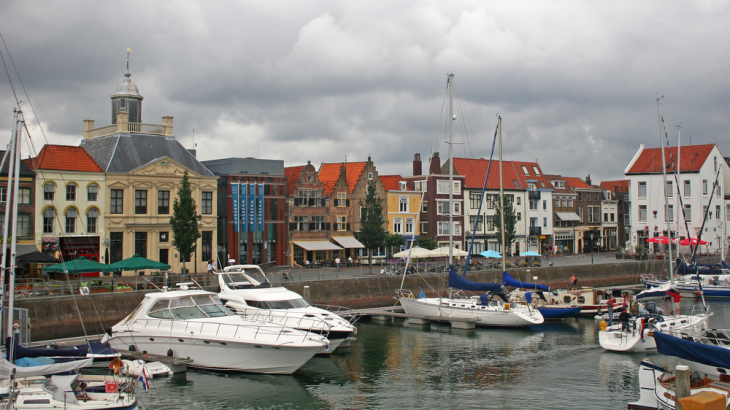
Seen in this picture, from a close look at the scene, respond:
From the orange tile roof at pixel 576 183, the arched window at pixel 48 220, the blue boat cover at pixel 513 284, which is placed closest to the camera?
the blue boat cover at pixel 513 284

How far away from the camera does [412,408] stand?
2280 cm

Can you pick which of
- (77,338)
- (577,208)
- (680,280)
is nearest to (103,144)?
(77,338)

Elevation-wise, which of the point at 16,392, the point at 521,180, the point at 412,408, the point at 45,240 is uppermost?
the point at 521,180

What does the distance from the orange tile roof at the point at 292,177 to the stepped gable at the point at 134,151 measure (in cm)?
826

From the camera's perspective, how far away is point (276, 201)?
194ft

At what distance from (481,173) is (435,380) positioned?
54.3 meters

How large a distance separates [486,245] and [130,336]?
53183 millimetres

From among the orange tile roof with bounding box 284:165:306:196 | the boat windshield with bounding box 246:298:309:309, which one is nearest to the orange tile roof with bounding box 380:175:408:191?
the orange tile roof with bounding box 284:165:306:196

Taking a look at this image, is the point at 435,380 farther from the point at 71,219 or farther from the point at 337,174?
the point at 337,174

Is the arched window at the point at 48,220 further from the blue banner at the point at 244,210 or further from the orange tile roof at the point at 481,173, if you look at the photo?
the orange tile roof at the point at 481,173

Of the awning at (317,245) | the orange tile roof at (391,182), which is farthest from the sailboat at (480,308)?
the orange tile roof at (391,182)

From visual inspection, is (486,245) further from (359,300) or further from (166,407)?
(166,407)

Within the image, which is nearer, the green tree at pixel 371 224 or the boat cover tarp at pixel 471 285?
the boat cover tarp at pixel 471 285

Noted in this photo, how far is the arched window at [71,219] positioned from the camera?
47438mm
